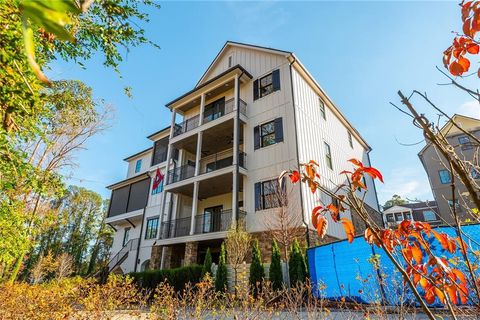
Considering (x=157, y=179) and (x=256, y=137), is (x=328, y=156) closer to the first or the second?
(x=256, y=137)

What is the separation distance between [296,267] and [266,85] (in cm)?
998

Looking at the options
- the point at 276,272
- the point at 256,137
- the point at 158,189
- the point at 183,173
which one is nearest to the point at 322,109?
the point at 256,137

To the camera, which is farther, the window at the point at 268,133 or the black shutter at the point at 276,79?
the black shutter at the point at 276,79

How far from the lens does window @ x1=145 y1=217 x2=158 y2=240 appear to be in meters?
18.3

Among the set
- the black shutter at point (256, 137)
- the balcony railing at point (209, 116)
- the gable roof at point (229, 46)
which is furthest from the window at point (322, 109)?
the balcony railing at point (209, 116)

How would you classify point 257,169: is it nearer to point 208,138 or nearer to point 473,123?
point 208,138

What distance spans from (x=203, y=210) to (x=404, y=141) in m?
15.3

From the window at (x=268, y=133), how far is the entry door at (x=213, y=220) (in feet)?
14.7

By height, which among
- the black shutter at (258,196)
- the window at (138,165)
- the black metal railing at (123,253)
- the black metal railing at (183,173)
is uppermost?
the window at (138,165)

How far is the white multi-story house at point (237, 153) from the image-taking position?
41.5 ft

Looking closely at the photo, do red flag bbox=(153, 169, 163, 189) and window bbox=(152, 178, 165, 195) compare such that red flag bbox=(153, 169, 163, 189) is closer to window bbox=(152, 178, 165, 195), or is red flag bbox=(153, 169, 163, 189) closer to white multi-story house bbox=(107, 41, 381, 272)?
window bbox=(152, 178, 165, 195)

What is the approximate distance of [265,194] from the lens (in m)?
12.5

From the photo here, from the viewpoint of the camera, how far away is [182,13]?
292 inches

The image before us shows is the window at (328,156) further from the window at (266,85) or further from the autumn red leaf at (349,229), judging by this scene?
the autumn red leaf at (349,229)
